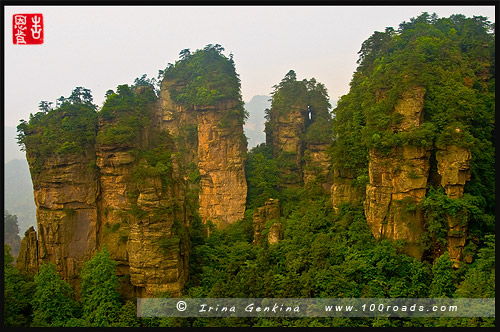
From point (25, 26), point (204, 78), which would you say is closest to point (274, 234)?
point (25, 26)

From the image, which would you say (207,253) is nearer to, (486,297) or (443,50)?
(486,297)

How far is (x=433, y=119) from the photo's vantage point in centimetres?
1266

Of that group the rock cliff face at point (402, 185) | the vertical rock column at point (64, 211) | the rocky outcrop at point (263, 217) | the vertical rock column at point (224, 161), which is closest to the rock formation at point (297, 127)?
the vertical rock column at point (224, 161)

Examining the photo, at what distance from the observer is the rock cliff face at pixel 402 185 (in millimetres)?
12133

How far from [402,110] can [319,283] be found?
234 inches

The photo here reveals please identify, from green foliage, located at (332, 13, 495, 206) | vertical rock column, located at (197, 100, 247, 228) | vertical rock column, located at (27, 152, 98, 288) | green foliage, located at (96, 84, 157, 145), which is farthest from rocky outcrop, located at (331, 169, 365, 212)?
vertical rock column, located at (197, 100, 247, 228)

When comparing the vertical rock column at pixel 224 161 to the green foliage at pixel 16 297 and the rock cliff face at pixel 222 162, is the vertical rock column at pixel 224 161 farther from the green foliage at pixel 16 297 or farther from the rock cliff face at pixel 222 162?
the green foliage at pixel 16 297

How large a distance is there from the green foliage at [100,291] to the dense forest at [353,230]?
34 millimetres

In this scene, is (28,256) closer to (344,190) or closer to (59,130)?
(59,130)

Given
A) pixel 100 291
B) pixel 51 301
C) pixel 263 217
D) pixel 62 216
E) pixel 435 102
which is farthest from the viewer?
pixel 263 217

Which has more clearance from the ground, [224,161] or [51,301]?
[224,161]

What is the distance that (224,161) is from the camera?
24266 mm

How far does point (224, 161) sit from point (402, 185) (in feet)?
44.2

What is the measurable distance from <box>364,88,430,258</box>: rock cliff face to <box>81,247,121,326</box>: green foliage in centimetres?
839
